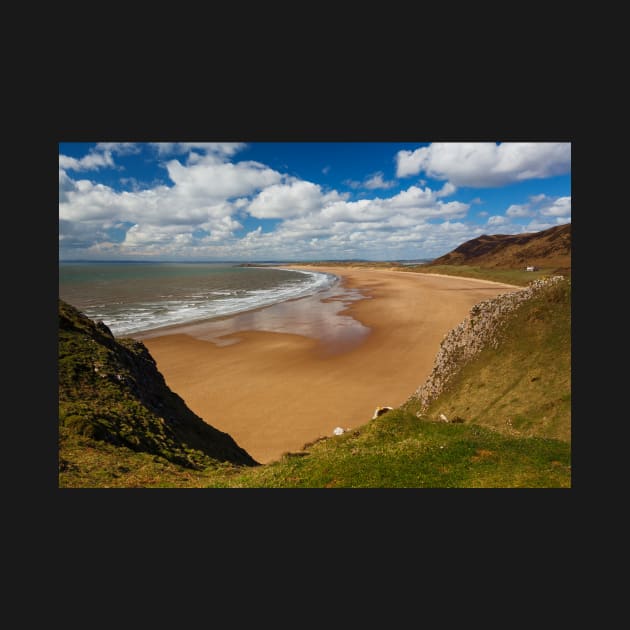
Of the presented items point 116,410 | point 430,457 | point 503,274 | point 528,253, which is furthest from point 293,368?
point 528,253

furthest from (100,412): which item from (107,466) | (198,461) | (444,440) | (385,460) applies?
(444,440)

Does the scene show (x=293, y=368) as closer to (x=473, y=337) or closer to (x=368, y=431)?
(x=473, y=337)

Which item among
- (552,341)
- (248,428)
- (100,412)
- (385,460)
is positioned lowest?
(248,428)

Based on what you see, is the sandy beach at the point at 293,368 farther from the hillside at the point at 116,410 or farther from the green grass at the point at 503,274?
the green grass at the point at 503,274

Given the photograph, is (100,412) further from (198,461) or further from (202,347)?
(202,347)

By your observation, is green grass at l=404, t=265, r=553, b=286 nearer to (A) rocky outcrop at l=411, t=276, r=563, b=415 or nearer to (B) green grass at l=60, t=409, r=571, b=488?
(A) rocky outcrop at l=411, t=276, r=563, b=415

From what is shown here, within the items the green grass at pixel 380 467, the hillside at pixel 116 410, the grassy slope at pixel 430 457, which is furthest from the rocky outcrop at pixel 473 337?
the hillside at pixel 116 410
